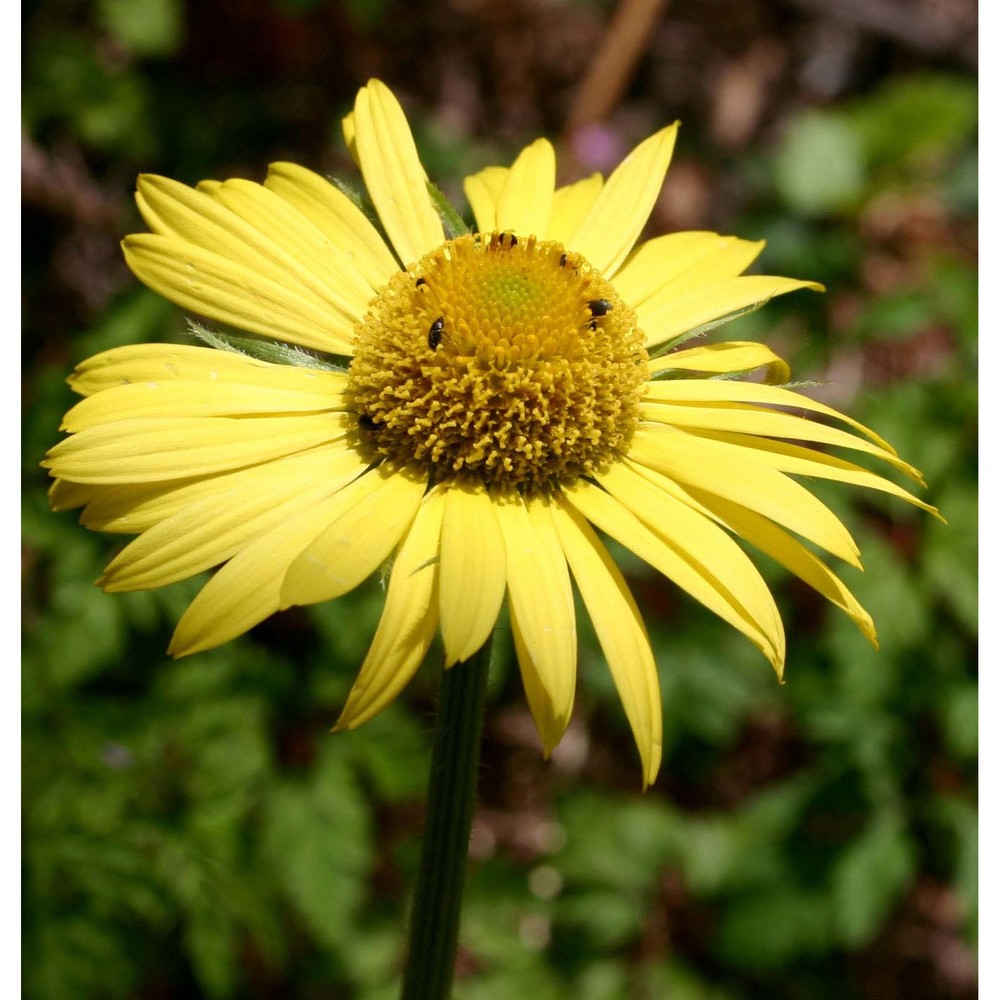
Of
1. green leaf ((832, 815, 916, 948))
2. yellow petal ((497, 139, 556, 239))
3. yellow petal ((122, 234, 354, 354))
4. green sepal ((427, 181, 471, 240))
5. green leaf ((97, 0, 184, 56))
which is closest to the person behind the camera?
yellow petal ((122, 234, 354, 354))

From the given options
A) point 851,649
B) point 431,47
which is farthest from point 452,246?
point 431,47

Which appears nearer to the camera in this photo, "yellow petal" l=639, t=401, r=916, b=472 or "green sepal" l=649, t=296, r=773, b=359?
"yellow petal" l=639, t=401, r=916, b=472

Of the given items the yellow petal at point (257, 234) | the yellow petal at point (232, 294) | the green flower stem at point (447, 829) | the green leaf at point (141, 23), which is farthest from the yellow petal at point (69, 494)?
the green leaf at point (141, 23)

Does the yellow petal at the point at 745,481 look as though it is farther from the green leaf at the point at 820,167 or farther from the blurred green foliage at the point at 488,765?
the green leaf at the point at 820,167

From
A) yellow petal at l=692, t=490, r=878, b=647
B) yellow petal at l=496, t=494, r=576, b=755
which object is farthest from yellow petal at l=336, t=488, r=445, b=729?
yellow petal at l=692, t=490, r=878, b=647

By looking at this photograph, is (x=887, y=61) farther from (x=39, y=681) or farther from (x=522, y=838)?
(x=39, y=681)

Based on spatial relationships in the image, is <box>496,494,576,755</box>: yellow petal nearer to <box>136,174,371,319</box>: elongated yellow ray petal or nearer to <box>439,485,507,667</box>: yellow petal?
<box>439,485,507,667</box>: yellow petal
